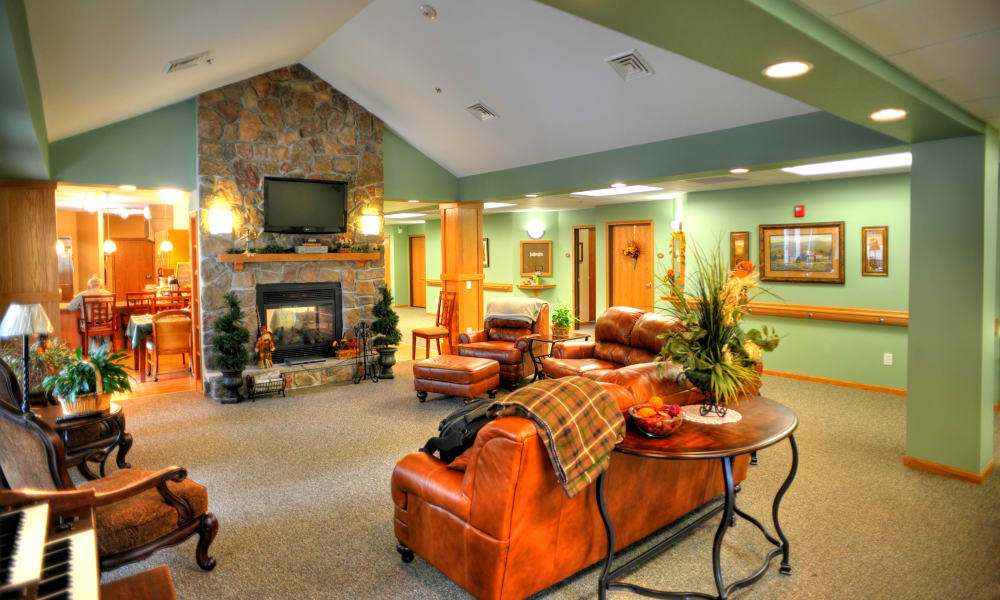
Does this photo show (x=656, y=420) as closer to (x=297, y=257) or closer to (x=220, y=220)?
(x=297, y=257)

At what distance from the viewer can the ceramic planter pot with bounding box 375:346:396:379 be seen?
7000mm

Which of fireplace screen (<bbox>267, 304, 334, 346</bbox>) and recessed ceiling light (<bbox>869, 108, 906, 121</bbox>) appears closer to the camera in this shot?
recessed ceiling light (<bbox>869, 108, 906, 121</bbox>)

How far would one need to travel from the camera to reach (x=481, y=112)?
6.04m

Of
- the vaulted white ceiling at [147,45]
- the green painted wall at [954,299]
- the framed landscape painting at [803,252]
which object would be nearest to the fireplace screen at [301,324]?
the vaulted white ceiling at [147,45]

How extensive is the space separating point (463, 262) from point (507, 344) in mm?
1860

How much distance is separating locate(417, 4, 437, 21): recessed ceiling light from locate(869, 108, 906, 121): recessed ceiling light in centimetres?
324

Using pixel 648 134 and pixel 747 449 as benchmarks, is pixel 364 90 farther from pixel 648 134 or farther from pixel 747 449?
pixel 747 449

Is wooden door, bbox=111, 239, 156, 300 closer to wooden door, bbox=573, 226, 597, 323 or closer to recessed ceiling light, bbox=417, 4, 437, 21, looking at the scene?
wooden door, bbox=573, 226, 597, 323

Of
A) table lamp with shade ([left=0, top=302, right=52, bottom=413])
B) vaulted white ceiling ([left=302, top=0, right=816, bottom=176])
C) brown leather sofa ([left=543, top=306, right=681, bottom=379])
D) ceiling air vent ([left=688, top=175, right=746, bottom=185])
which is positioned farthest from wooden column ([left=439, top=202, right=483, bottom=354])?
table lamp with shade ([left=0, top=302, right=52, bottom=413])

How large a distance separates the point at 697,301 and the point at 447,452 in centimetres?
146

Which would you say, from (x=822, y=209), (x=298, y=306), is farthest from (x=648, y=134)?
(x=298, y=306)

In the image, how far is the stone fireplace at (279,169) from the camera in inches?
245

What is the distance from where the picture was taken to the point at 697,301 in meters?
2.84

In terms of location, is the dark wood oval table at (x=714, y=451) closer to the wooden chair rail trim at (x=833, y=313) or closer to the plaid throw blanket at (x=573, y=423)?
the plaid throw blanket at (x=573, y=423)
